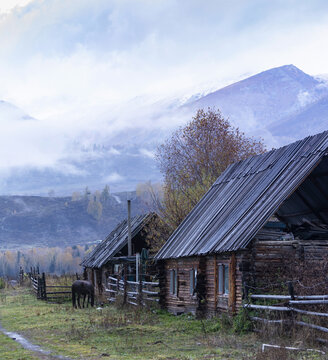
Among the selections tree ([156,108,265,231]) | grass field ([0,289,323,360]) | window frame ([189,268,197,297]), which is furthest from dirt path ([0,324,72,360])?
tree ([156,108,265,231])

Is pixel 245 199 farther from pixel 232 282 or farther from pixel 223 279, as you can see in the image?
pixel 232 282

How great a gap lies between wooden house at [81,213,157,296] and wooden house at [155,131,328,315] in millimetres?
10685

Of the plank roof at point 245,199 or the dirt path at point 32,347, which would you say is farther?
the plank roof at point 245,199

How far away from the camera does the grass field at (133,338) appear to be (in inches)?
583

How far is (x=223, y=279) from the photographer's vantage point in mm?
22078

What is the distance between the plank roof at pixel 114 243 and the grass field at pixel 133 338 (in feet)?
42.5

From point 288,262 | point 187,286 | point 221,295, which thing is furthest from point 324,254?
point 187,286

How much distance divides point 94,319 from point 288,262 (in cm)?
779

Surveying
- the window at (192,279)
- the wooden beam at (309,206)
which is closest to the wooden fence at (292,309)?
the window at (192,279)

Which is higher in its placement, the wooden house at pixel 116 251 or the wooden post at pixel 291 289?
the wooden house at pixel 116 251

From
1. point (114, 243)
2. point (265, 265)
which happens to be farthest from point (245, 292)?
point (114, 243)

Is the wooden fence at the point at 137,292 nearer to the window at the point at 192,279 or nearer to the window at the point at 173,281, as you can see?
the window at the point at 173,281

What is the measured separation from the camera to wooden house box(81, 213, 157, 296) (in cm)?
3825

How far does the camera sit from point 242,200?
2373 cm
